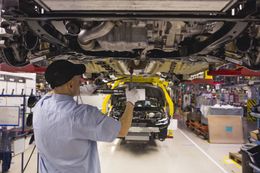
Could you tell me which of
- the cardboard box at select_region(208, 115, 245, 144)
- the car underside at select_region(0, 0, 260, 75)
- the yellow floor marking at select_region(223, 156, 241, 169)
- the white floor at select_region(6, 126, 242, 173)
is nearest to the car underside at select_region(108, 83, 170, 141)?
the white floor at select_region(6, 126, 242, 173)

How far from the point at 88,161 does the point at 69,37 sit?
1.22 m

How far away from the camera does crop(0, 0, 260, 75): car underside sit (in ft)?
4.97

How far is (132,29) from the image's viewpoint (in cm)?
213

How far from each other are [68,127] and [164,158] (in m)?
4.13

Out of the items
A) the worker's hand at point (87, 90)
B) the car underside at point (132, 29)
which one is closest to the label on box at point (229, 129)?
the car underside at point (132, 29)

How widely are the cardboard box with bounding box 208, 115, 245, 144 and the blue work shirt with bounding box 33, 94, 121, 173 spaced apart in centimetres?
617

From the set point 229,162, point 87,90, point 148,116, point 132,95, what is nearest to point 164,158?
point 148,116

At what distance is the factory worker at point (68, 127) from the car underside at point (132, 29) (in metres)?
0.36

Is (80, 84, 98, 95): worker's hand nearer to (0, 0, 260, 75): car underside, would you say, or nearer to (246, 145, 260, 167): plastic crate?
(0, 0, 260, 75): car underside

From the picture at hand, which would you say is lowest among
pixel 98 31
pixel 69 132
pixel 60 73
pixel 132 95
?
pixel 69 132

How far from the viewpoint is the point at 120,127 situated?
6.01 feet

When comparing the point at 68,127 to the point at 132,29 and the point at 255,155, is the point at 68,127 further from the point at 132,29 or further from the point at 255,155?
the point at 255,155

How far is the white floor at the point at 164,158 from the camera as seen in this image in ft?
15.4

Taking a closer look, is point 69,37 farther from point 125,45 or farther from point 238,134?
point 238,134
